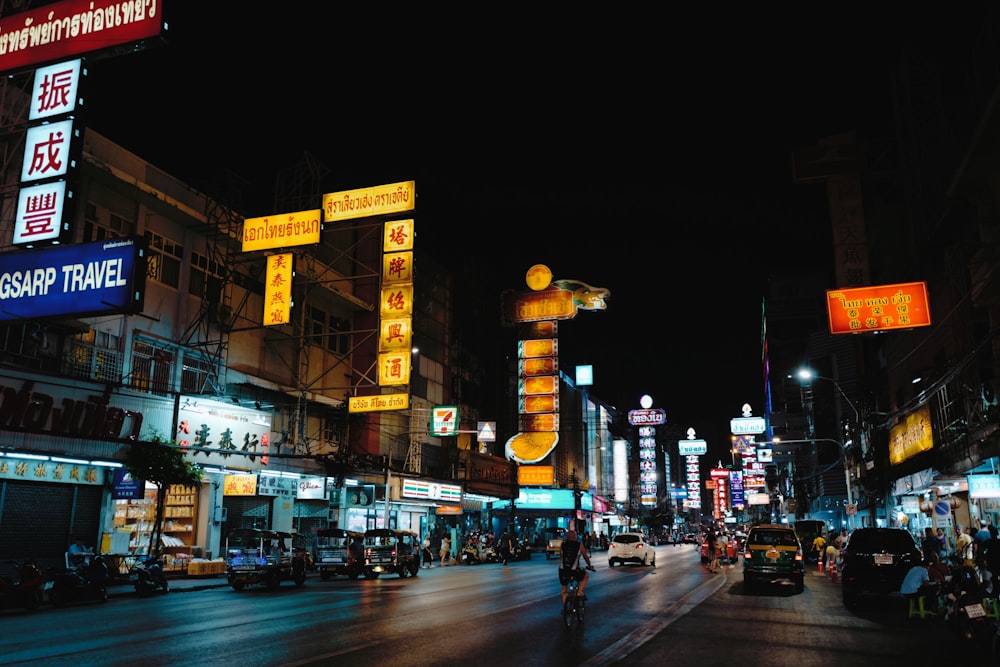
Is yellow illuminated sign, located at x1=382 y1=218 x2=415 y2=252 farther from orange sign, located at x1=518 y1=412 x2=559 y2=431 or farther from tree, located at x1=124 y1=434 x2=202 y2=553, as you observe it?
orange sign, located at x1=518 y1=412 x2=559 y2=431

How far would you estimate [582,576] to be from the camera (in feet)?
43.6

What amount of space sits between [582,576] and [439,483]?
3546 cm

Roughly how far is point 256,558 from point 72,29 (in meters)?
15.7

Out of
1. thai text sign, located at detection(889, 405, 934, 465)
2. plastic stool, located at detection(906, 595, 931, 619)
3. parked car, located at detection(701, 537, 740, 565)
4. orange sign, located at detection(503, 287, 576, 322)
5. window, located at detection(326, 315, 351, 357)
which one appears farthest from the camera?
orange sign, located at detection(503, 287, 576, 322)

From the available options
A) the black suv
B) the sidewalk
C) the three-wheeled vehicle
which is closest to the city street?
the black suv

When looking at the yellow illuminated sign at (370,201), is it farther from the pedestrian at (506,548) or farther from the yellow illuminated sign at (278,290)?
the pedestrian at (506,548)

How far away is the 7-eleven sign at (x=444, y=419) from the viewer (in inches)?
1694

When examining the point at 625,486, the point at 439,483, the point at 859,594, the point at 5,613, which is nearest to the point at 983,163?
the point at 859,594

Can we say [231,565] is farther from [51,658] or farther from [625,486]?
[625,486]

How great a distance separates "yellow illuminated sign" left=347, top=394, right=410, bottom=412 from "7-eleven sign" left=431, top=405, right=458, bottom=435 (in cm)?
778

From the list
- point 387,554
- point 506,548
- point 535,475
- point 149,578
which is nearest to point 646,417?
point 535,475

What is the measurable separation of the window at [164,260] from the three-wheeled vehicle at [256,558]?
35.4 ft

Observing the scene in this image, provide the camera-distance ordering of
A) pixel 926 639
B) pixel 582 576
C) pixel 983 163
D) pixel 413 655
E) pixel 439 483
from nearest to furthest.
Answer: pixel 413 655 < pixel 926 639 < pixel 582 576 < pixel 983 163 < pixel 439 483

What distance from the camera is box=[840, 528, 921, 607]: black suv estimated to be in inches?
675
